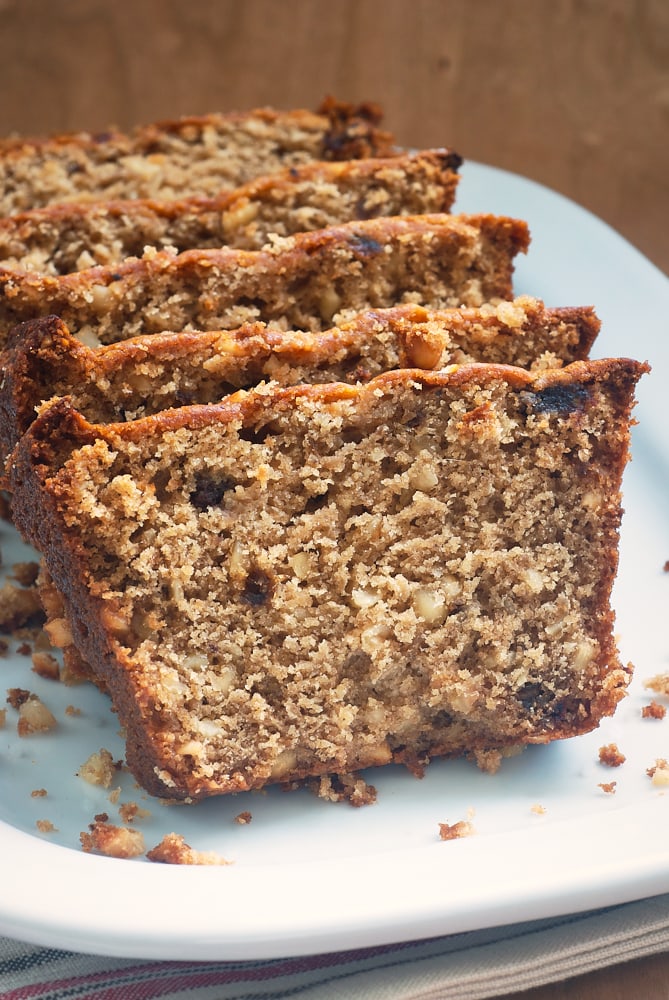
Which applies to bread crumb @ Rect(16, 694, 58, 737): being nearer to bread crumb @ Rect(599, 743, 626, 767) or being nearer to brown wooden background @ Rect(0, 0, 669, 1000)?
bread crumb @ Rect(599, 743, 626, 767)

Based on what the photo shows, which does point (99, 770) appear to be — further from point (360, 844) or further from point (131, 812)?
point (360, 844)

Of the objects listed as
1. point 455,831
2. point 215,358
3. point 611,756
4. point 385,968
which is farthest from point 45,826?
point 611,756

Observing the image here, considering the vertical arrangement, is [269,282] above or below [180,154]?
below

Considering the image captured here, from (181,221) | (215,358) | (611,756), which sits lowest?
(611,756)

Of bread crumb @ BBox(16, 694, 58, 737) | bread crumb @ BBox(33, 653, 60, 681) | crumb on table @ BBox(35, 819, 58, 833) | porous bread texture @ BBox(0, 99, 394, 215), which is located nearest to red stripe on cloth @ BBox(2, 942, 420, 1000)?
crumb on table @ BBox(35, 819, 58, 833)

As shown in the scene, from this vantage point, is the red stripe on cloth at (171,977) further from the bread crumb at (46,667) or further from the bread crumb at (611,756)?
the bread crumb at (46,667)

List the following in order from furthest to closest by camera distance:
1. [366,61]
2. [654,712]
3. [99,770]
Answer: [366,61]
[654,712]
[99,770]

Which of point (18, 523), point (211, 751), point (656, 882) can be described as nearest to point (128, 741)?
point (211, 751)
